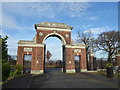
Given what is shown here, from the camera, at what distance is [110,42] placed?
3419 cm

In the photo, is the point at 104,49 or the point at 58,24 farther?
the point at 104,49

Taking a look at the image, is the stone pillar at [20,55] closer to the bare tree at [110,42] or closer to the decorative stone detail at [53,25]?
the decorative stone detail at [53,25]

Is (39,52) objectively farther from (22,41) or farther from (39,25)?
(39,25)

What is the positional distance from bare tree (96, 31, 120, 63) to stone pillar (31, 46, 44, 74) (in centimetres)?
1970

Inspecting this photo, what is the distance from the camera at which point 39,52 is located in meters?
22.8

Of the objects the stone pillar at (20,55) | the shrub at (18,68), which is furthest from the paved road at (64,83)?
the stone pillar at (20,55)

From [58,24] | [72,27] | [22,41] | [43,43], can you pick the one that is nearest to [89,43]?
[72,27]

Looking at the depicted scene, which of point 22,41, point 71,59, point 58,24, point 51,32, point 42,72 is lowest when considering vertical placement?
point 42,72

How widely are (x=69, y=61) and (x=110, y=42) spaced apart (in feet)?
55.0

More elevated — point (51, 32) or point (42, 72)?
point (51, 32)

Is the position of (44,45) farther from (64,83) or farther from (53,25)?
(64,83)

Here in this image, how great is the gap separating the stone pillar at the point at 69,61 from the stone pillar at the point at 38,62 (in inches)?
184

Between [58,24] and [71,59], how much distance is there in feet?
24.6

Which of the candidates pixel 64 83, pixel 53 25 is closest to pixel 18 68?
pixel 53 25
